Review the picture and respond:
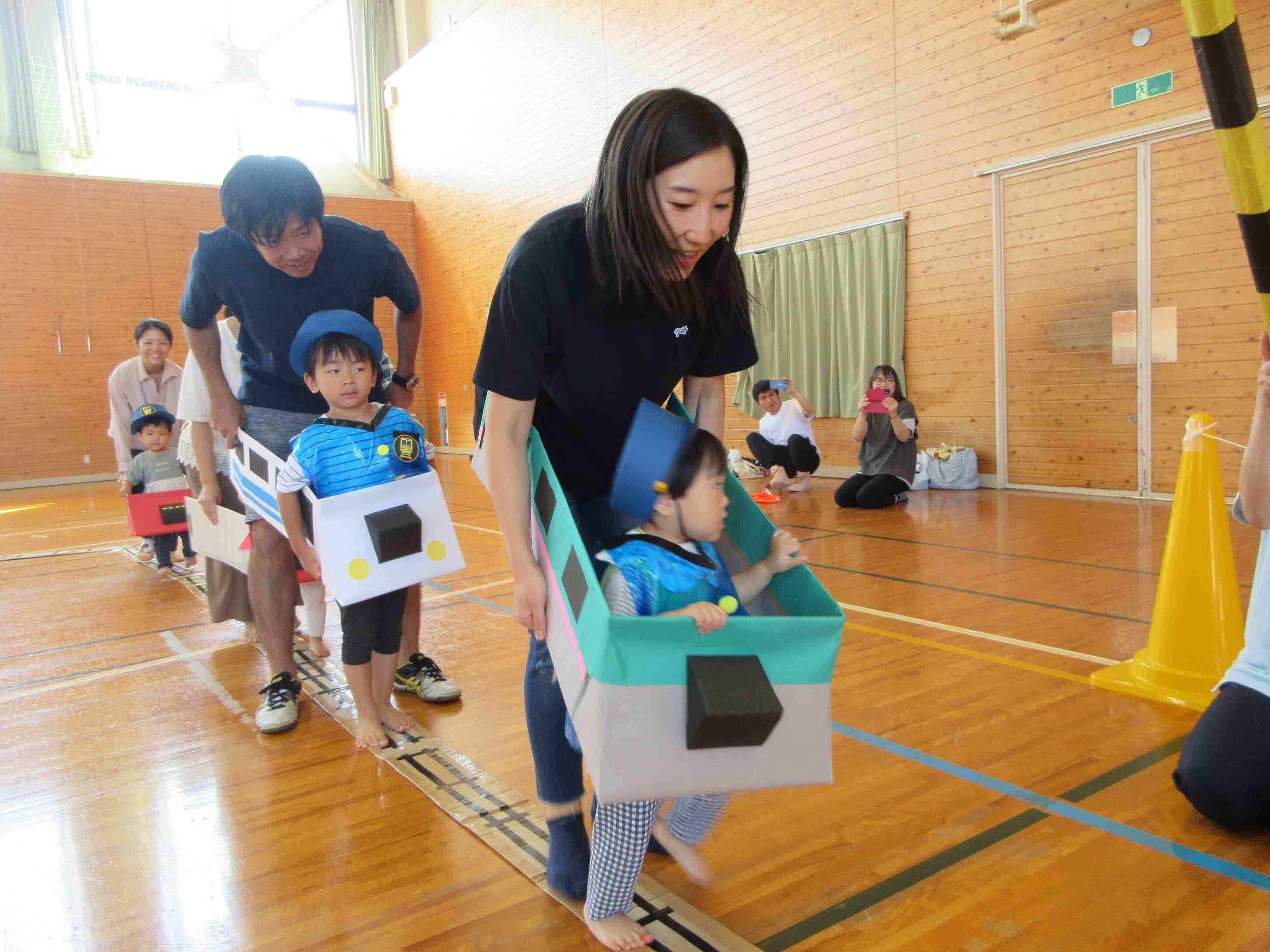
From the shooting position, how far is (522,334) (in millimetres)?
1277

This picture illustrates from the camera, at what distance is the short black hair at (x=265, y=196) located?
6.89 feet

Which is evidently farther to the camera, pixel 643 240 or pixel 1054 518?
pixel 1054 518

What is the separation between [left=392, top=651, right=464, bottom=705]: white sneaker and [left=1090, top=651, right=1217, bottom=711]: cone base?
73.1 inches

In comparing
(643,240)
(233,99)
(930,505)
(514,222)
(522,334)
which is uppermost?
(233,99)

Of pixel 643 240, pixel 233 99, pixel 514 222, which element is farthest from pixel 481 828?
pixel 233 99

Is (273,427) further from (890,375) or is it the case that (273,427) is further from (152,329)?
(890,375)

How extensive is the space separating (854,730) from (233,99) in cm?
1369

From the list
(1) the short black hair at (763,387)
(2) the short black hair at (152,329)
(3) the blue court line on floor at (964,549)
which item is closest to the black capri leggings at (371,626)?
(3) the blue court line on floor at (964,549)

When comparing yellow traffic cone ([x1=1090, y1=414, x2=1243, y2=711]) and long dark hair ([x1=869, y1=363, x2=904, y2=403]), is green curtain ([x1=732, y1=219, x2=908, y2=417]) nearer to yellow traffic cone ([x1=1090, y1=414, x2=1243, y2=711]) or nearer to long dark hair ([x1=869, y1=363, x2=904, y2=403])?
long dark hair ([x1=869, y1=363, x2=904, y2=403])

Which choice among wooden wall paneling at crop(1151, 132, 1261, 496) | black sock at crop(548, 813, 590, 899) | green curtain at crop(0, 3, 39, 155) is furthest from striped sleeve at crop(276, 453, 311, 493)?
green curtain at crop(0, 3, 39, 155)

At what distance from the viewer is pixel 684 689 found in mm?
1123

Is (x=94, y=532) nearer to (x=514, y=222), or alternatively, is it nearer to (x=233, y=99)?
(x=514, y=222)

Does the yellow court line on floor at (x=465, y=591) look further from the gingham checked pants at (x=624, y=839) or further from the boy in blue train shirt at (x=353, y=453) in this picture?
the gingham checked pants at (x=624, y=839)

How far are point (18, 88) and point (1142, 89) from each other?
44.0 ft
